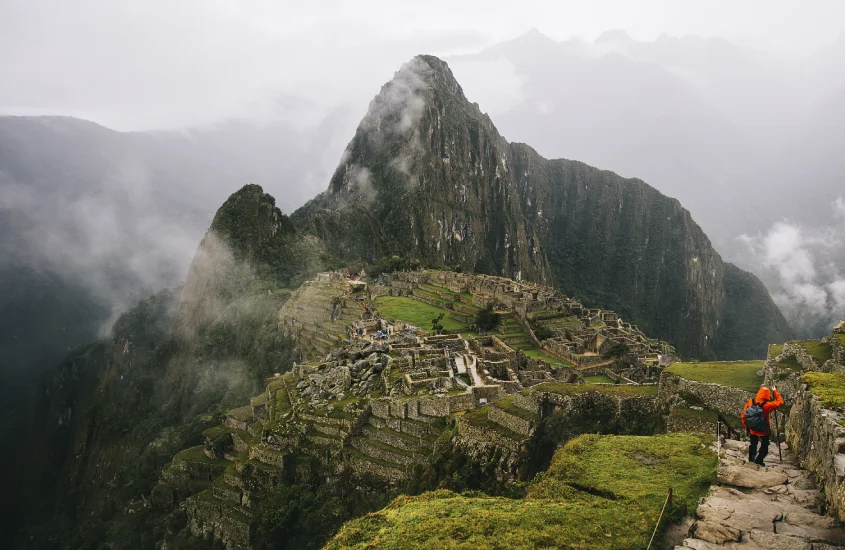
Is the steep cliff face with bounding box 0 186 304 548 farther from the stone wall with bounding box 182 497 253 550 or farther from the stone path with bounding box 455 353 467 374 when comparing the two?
the stone path with bounding box 455 353 467 374

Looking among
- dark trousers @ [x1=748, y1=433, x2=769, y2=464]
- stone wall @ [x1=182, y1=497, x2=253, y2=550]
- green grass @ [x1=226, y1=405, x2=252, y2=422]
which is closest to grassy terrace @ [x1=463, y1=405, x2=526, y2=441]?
dark trousers @ [x1=748, y1=433, x2=769, y2=464]

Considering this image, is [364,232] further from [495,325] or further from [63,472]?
[495,325]

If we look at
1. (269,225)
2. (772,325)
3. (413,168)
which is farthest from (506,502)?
(772,325)

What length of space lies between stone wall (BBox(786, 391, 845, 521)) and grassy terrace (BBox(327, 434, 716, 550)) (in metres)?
1.48

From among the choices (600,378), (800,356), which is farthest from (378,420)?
(600,378)

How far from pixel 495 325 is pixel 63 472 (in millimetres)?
77476

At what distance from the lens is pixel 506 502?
9586 mm

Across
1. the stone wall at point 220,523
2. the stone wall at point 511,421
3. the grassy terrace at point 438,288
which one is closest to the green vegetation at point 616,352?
the grassy terrace at point 438,288

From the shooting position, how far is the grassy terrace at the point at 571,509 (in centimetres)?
779

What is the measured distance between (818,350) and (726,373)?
2522 millimetres

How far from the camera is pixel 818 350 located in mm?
14695

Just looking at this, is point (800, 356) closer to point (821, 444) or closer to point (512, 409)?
point (512, 409)

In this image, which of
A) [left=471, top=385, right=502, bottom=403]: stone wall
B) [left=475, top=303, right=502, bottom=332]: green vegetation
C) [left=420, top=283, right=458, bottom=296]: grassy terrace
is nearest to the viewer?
[left=471, top=385, right=502, bottom=403]: stone wall

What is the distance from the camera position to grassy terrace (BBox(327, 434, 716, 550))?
25.6 feet
